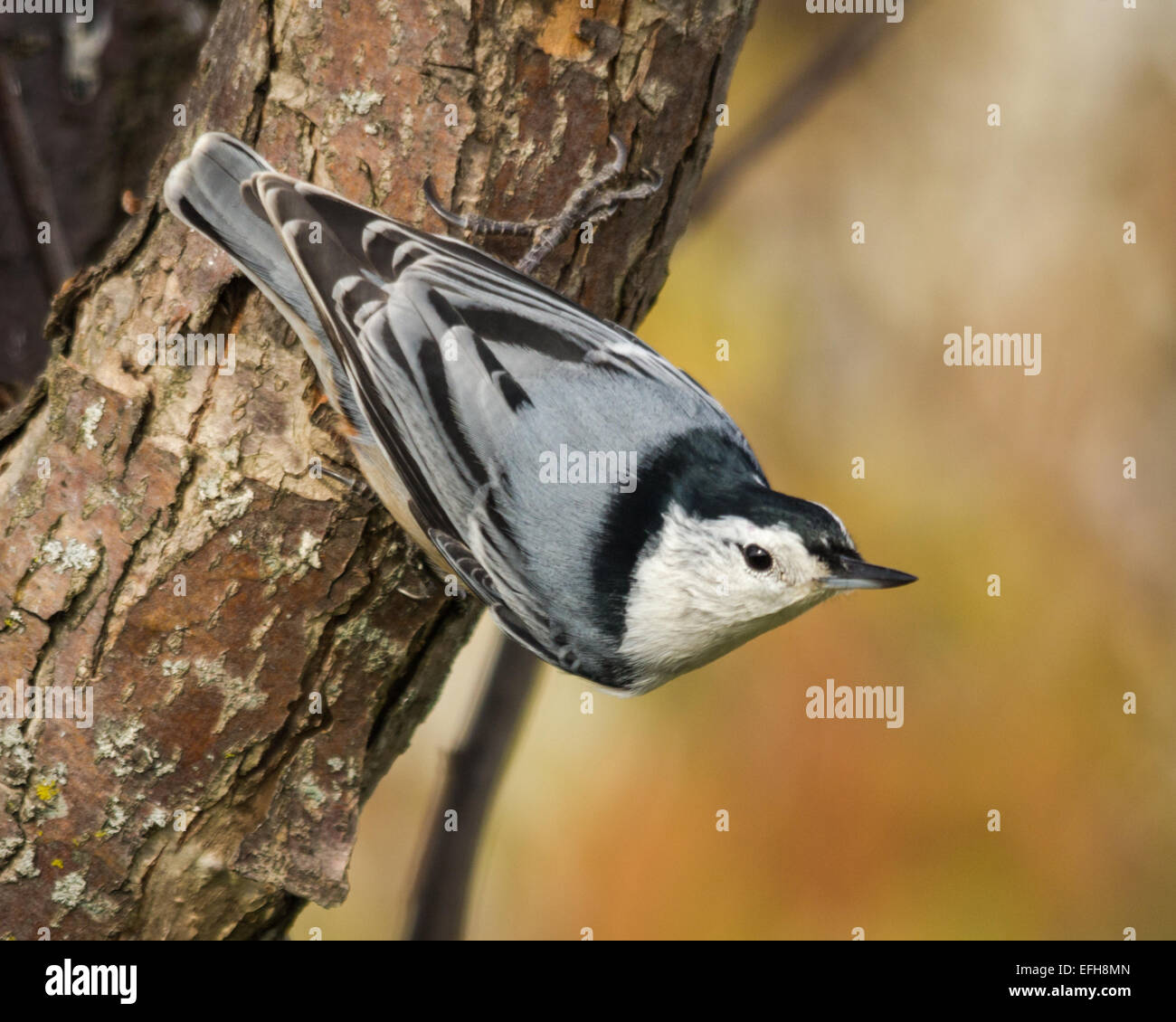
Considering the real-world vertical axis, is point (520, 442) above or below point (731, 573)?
above

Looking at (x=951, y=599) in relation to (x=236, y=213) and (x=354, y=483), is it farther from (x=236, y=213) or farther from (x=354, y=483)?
(x=236, y=213)

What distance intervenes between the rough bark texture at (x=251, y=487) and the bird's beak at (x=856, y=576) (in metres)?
0.65

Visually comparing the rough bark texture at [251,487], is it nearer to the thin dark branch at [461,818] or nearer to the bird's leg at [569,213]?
the bird's leg at [569,213]

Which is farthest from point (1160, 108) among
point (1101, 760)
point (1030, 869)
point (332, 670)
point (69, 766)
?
point (69, 766)

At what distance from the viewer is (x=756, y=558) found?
1815 mm

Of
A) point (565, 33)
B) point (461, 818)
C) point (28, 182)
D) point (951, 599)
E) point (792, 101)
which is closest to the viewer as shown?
point (565, 33)

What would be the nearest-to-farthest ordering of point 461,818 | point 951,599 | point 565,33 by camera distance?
point 565,33, point 461,818, point 951,599

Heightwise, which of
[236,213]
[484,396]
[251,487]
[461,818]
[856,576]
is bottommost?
[461,818]

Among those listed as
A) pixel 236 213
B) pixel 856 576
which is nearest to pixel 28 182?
pixel 236 213

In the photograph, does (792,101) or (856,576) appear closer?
(856,576)

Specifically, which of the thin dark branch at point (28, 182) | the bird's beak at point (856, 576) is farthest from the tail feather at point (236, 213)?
the bird's beak at point (856, 576)

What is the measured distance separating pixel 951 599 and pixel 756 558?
1522 mm

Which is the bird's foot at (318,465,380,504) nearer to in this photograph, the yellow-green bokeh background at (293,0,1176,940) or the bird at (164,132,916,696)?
the bird at (164,132,916,696)

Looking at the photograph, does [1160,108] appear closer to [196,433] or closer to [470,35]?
[470,35]
